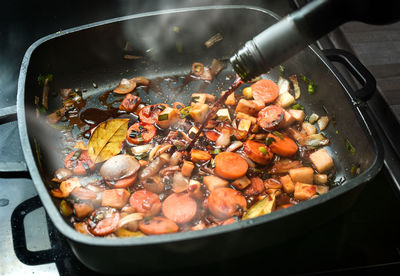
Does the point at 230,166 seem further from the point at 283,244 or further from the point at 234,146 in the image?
the point at 283,244

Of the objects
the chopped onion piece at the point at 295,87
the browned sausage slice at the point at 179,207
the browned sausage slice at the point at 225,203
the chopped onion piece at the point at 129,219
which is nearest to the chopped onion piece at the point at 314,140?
the chopped onion piece at the point at 295,87

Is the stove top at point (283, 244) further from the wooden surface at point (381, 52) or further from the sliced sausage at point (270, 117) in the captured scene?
the sliced sausage at point (270, 117)

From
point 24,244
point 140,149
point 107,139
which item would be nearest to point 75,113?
point 107,139

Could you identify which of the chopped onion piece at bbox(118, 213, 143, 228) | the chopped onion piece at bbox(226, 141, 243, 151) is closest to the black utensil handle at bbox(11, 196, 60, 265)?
the chopped onion piece at bbox(118, 213, 143, 228)

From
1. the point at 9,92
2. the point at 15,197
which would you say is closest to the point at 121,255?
the point at 15,197

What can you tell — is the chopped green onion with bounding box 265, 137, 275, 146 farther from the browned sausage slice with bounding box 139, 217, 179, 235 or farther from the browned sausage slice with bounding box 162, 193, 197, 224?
the browned sausage slice with bounding box 139, 217, 179, 235

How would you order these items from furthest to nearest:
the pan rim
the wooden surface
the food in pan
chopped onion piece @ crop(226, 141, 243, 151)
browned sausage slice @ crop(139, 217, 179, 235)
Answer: the wooden surface, chopped onion piece @ crop(226, 141, 243, 151), the food in pan, browned sausage slice @ crop(139, 217, 179, 235), the pan rim

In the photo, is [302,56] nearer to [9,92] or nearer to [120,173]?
[120,173]
